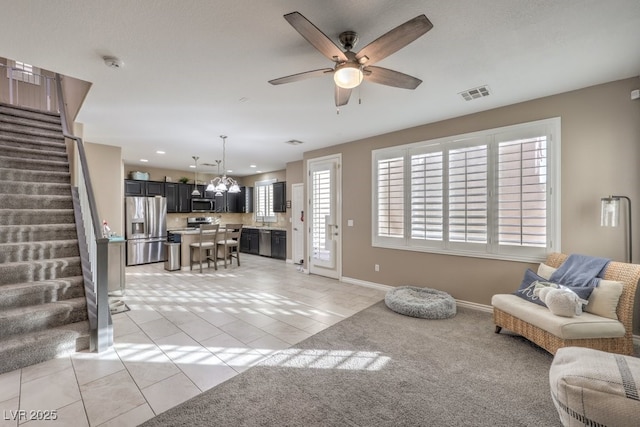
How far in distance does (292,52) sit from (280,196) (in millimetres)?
5868

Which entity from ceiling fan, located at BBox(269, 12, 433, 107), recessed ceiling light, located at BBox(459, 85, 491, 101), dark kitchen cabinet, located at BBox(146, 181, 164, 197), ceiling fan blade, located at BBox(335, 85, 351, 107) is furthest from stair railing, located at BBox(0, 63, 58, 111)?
recessed ceiling light, located at BBox(459, 85, 491, 101)

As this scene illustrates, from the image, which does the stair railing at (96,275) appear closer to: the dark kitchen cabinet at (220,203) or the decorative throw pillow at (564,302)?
the decorative throw pillow at (564,302)

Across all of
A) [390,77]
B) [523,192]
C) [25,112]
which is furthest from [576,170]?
[25,112]

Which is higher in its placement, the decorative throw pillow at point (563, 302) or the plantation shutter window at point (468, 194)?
the plantation shutter window at point (468, 194)

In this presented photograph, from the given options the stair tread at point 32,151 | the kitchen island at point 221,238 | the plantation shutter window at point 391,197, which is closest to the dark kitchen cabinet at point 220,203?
the kitchen island at point 221,238

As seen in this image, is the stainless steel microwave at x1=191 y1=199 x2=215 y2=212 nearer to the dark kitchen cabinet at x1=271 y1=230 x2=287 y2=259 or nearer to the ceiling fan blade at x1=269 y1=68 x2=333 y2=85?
the dark kitchen cabinet at x1=271 y1=230 x2=287 y2=259

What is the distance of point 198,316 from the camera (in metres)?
3.49

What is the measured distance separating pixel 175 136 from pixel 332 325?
165 inches

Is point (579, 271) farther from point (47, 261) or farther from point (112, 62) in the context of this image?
point (47, 261)

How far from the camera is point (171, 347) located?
268cm

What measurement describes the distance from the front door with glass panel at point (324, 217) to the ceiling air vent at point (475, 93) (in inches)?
102

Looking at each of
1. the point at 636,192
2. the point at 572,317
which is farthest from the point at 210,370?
the point at 636,192

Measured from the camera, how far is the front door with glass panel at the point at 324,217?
215 inches

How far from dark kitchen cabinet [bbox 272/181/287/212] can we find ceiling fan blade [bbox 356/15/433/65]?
6.06 metres
